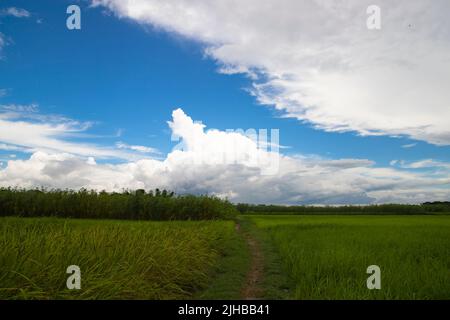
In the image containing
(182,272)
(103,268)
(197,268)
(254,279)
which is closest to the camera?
(103,268)

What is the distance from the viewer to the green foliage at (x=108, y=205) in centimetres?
3181

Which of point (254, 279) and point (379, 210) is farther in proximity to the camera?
point (379, 210)

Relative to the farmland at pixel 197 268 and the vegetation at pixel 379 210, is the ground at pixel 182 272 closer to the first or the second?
the farmland at pixel 197 268

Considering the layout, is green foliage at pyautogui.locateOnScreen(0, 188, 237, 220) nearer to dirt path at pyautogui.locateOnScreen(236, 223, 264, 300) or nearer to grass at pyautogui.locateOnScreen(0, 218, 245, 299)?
dirt path at pyautogui.locateOnScreen(236, 223, 264, 300)

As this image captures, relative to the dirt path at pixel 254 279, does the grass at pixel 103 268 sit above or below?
above

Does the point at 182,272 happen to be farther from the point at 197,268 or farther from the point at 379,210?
the point at 379,210

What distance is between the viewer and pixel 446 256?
11297 mm

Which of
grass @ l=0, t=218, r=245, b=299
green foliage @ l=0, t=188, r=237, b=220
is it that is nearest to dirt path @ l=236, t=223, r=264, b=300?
grass @ l=0, t=218, r=245, b=299

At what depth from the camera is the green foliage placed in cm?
3181

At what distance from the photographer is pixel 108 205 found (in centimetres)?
3434

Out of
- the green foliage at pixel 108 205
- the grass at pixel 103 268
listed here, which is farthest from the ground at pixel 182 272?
the green foliage at pixel 108 205

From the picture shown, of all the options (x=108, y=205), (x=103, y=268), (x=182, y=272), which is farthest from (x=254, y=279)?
(x=108, y=205)
